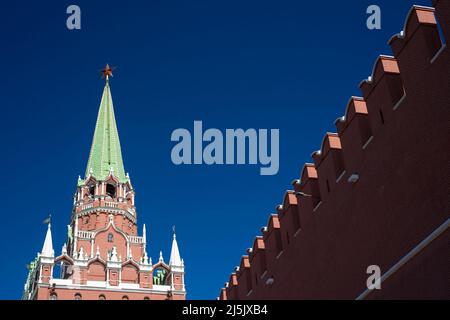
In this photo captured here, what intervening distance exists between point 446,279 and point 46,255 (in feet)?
183

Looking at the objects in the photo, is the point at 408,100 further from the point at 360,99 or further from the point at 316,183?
the point at 316,183

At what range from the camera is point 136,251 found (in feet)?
237

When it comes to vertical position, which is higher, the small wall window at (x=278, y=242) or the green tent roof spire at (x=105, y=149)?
the green tent roof spire at (x=105, y=149)

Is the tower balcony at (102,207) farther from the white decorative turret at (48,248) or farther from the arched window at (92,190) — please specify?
the white decorative turret at (48,248)

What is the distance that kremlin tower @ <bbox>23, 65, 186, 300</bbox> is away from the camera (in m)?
66.1

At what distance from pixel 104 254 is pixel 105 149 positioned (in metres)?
15.4

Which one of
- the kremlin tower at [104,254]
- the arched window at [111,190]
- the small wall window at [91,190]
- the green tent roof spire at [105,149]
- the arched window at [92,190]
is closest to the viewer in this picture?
the kremlin tower at [104,254]

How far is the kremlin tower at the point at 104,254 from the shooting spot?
2601 inches

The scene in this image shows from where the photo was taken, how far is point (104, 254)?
231ft

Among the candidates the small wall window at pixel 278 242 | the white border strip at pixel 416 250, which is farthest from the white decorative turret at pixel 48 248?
the white border strip at pixel 416 250

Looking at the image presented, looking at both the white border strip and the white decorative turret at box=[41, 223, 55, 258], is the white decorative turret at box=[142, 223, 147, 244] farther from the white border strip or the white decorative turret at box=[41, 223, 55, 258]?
the white border strip

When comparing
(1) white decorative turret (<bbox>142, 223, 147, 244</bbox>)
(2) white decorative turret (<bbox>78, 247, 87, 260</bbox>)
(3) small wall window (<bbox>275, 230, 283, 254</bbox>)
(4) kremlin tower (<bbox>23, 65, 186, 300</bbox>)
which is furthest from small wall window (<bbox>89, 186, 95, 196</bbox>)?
(3) small wall window (<bbox>275, 230, 283, 254</bbox>)
